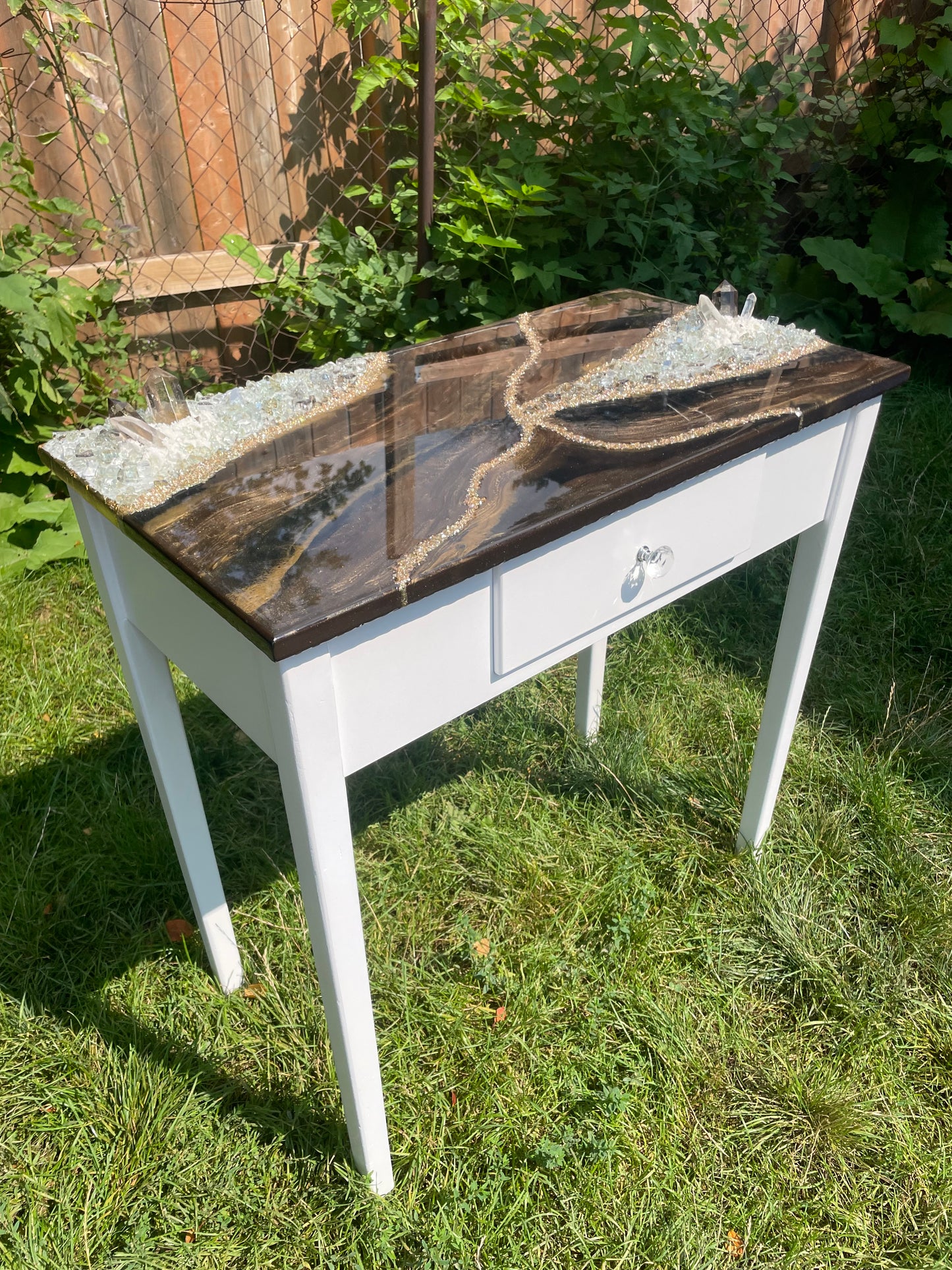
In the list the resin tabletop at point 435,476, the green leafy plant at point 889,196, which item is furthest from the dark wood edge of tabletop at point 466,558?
the green leafy plant at point 889,196

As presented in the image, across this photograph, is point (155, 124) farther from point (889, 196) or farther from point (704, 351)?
point (889, 196)

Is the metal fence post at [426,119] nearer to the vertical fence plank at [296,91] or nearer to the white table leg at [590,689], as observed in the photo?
the vertical fence plank at [296,91]

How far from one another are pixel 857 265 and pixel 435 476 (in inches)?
123

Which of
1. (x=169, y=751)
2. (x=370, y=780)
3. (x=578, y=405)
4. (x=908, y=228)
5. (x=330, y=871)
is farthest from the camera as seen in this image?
(x=908, y=228)

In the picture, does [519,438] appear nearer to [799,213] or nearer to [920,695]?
[920,695]

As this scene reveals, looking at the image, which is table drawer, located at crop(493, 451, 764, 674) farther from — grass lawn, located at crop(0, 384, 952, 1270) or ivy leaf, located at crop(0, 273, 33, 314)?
ivy leaf, located at crop(0, 273, 33, 314)

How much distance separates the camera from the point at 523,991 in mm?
1744

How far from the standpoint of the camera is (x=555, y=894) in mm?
1931

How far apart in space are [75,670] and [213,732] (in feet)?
1.42

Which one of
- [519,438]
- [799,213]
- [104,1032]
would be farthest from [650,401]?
[799,213]

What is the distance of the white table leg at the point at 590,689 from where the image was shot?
2.21 metres

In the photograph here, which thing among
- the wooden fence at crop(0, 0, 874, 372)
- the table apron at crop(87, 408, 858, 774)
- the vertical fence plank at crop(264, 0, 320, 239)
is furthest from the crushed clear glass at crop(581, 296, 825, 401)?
the vertical fence plank at crop(264, 0, 320, 239)

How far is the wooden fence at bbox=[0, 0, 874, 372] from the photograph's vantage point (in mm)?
2834

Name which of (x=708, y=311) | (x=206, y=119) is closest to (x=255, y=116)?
(x=206, y=119)
